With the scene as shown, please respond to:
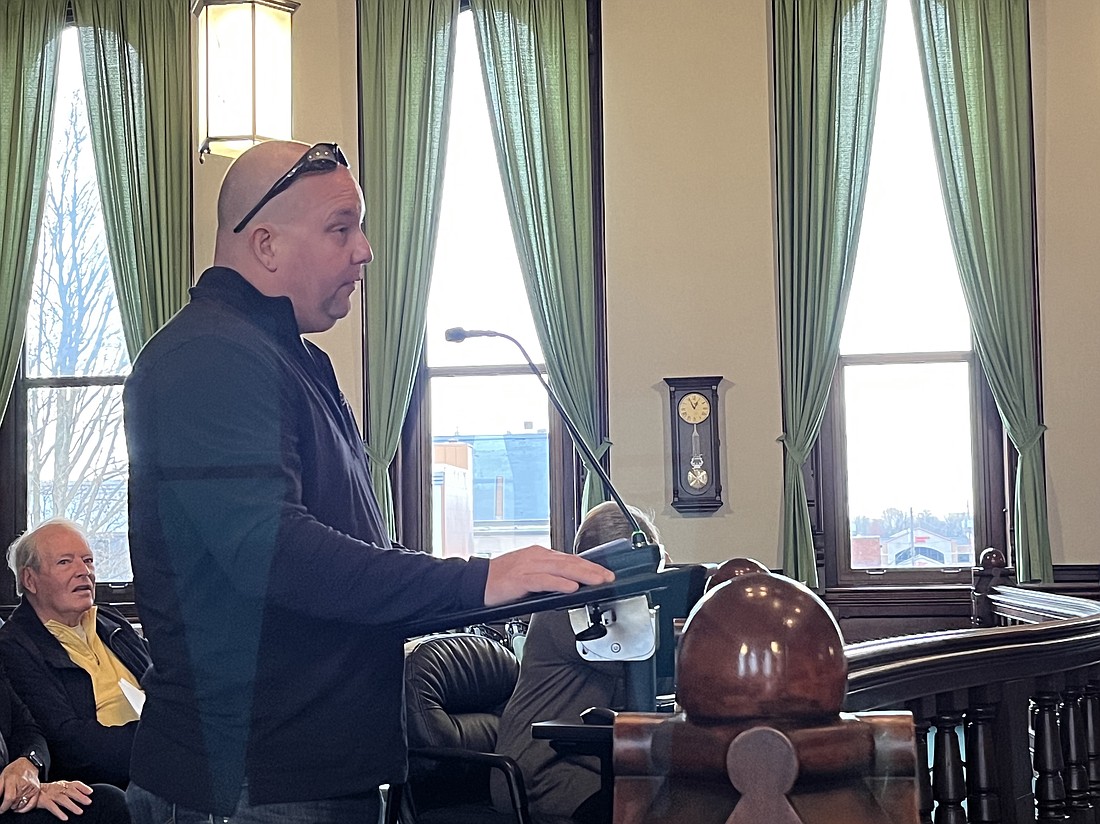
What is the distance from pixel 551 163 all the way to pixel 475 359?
4.00 ft

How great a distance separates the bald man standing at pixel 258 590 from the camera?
146cm

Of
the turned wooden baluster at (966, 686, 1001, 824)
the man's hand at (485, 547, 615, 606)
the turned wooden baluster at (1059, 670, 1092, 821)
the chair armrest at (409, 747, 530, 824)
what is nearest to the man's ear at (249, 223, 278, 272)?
the man's hand at (485, 547, 615, 606)

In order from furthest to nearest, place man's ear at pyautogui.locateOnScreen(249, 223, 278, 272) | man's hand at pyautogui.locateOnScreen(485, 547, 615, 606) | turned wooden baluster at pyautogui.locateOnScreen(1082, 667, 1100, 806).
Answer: turned wooden baluster at pyautogui.locateOnScreen(1082, 667, 1100, 806), man's ear at pyautogui.locateOnScreen(249, 223, 278, 272), man's hand at pyautogui.locateOnScreen(485, 547, 615, 606)

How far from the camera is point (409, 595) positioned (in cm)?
146

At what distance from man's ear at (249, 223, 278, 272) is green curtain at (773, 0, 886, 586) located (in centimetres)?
570

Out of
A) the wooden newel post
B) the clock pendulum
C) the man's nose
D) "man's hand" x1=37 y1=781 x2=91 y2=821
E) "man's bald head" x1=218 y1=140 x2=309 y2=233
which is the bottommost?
"man's hand" x1=37 y1=781 x2=91 y2=821

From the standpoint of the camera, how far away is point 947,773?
6.78 feet

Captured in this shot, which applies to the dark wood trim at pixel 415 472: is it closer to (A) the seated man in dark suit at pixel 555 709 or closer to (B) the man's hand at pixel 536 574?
(A) the seated man in dark suit at pixel 555 709

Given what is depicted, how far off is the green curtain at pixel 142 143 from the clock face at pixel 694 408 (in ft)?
9.56

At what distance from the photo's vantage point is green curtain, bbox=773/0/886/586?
7.14 m

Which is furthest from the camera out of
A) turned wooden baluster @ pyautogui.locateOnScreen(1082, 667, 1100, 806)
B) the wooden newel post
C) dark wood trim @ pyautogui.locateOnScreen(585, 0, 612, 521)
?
dark wood trim @ pyautogui.locateOnScreen(585, 0, 612, 521)

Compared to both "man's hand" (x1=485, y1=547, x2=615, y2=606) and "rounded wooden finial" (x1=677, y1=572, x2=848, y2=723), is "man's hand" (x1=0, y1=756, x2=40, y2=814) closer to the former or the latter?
"man's hand" (x1=485, y1=547, x2=615, y2=606)

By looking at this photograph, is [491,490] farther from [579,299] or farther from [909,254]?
[909,254]

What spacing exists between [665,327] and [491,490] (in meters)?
1.39
